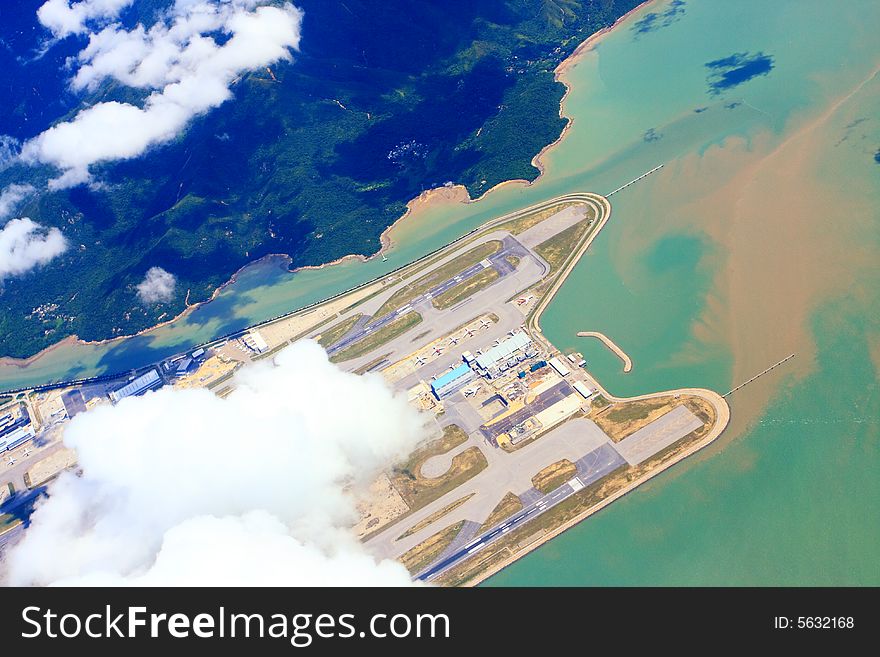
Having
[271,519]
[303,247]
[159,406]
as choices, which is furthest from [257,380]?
[303,247]

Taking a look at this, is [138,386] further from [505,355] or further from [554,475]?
[554,475]

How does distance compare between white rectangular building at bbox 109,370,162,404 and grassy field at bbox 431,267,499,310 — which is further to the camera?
grassy field at bbox 431,267,499,310

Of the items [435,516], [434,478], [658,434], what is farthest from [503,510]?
[658,434]

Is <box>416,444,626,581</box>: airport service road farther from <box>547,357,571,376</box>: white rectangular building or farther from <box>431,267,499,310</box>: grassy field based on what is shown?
<box>431,267,499,310</box>: grassy field

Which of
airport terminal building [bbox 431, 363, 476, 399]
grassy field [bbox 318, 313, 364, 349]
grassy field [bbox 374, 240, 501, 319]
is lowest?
airport terminal building [bbox 431, 363, 476, 399]

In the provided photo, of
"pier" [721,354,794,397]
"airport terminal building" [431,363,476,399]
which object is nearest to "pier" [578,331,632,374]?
"pier" [721,354,794,397]
